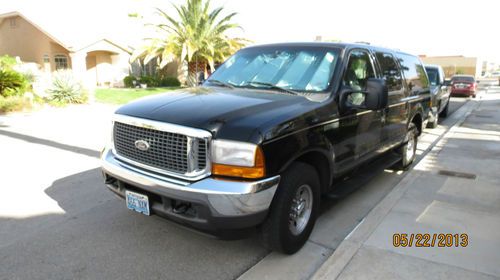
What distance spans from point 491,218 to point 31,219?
5.21 meters

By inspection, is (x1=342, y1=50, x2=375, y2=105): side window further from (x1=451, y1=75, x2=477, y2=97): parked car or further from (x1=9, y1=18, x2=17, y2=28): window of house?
(x1=9, y1=18, x2=17, y2=28): window of house

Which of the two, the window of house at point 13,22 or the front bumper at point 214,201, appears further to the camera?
the window of house at point 13,22

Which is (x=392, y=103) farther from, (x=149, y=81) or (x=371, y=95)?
(x=149, y=81)

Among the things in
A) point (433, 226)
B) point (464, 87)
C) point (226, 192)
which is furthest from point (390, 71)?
point (464, 87)

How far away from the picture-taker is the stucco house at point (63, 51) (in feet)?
75.3

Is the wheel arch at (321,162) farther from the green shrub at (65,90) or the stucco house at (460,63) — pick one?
the stucco house at (460,63)

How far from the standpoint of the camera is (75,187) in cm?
539

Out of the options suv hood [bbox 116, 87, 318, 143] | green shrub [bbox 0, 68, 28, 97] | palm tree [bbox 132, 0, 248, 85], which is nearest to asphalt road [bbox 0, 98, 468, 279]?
suv hood [bbox 116, 87, 318, 143]

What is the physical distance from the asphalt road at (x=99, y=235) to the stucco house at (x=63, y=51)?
61.6 feet

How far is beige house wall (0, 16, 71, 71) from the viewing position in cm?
2444

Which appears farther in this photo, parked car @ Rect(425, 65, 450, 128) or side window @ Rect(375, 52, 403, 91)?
parked car @ Rect(425, 65, 450, 128)

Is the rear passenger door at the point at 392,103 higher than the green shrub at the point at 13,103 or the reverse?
higher

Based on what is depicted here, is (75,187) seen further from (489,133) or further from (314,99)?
(489,133)
